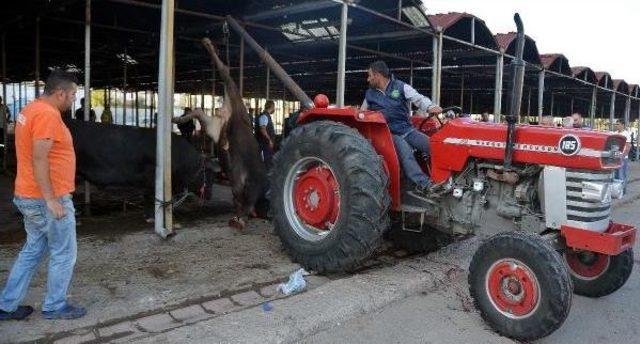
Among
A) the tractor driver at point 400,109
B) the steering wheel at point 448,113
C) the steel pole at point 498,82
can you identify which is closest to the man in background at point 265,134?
the steel pole at point 498,82

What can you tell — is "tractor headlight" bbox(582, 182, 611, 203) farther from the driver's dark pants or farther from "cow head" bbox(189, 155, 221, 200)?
"cow head" bbox(189, 155, 221, 200)

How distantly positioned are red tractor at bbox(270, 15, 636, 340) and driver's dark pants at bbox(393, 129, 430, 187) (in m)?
0.08

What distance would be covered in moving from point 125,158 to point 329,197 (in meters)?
2.87

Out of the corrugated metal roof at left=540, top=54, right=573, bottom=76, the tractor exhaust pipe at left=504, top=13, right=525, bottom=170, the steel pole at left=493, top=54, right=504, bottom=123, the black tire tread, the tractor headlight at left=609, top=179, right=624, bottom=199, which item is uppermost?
the corrugated metal roof at left=540, top=54, right=573, bottom=76

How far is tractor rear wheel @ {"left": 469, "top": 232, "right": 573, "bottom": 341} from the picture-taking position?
3072 millimetres

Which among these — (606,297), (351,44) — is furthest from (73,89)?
(351,44)

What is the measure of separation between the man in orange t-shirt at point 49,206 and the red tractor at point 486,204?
196 centimetres

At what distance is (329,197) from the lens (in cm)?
445

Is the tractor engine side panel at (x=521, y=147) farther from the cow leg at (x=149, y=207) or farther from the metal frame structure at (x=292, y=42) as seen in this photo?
the cow leg at (x=149, y=207)

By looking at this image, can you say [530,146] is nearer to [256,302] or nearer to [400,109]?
[400,109]

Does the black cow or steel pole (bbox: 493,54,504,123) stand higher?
steel pole (bbox: 493,54,504,123)

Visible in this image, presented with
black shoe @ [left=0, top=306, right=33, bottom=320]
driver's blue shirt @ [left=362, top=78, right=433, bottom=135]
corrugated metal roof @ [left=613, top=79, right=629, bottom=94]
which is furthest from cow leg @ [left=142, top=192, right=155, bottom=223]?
corrugated metal roof @ [left=613, top=79, right=629, bottom=94]

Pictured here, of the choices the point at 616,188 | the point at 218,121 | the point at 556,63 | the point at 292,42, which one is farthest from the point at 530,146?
the point at 556,63

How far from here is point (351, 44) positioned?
35.2 feet
